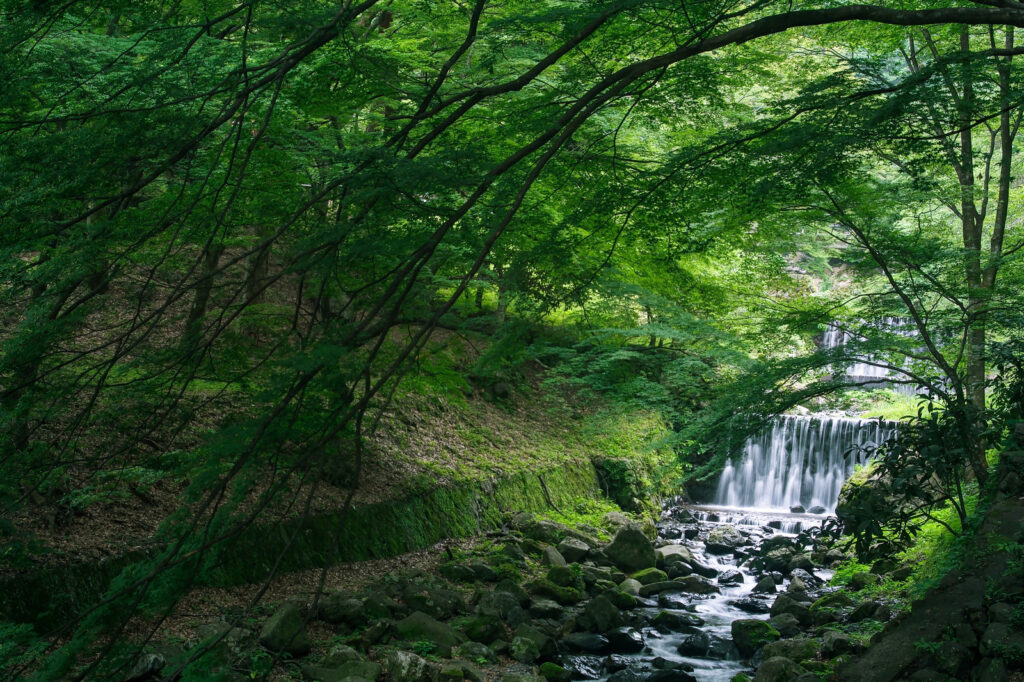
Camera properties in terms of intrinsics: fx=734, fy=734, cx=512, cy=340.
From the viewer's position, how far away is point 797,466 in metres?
15.5

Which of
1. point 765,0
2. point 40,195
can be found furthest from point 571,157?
point 40,195

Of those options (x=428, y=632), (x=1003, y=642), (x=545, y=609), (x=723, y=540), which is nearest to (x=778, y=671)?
(x=1003, y=642)

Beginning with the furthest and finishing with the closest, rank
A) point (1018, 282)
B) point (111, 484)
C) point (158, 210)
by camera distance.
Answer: point (1018, 282) → point (111, 484) → point (158, 210)

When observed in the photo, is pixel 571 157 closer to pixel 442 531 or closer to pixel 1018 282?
pixel 1018 282

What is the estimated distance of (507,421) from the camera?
13.4m

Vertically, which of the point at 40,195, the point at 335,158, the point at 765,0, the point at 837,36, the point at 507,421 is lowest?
the point at 507,421

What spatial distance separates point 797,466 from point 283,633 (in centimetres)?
1237

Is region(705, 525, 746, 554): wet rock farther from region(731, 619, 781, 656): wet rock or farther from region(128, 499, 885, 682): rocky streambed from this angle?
region(731, 619, 781, 656): wet rock

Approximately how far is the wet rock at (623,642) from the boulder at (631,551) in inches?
93.8

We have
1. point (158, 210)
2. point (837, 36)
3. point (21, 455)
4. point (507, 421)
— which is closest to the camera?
point (21, 455)

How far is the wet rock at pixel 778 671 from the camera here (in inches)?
257

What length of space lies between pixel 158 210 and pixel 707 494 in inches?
520

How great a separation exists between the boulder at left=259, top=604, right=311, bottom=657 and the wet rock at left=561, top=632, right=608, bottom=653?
2792mm

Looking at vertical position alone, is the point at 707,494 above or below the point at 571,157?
below
